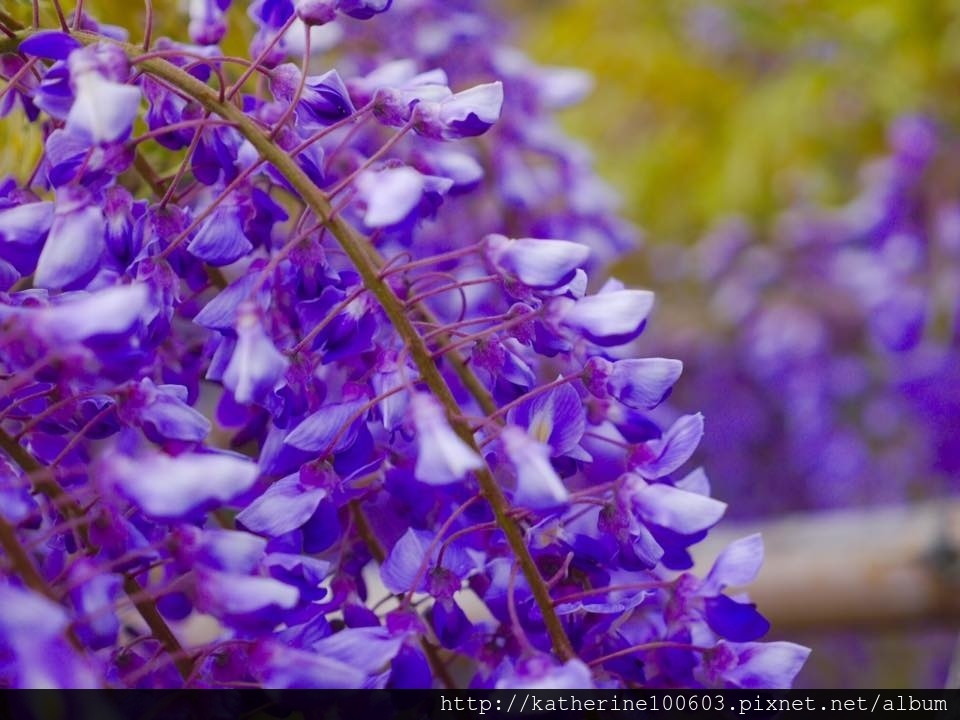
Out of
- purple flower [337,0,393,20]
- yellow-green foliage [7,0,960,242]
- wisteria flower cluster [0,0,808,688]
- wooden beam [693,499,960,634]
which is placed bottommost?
wooden beam [693,499,960,634]

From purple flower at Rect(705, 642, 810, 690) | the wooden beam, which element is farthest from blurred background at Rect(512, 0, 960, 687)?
purple flower at Rect(705, 642, 810, 690)

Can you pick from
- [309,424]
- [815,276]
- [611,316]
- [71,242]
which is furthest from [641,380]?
[815,276]

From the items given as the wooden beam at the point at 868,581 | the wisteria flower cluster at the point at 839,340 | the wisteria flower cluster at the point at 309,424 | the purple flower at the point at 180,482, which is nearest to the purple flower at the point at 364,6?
the wisteria flower cluster at the point at 309,424

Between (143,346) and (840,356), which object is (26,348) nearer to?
(143,346)

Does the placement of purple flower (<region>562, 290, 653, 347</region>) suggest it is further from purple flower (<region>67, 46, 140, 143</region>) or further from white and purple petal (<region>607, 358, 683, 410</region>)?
purple flower (<region>67, 46, 140, 143</region>)

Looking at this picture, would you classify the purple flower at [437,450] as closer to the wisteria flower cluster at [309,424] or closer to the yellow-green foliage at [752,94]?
the wisteria flower cluster at [309,424]

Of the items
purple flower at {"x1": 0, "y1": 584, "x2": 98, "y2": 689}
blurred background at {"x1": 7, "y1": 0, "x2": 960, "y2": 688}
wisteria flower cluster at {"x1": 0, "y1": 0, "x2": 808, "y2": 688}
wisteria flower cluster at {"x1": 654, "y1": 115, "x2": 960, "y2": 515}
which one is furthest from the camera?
wisteria flower cluster at {"x1": 654, "y1": 115, "x2": 960, "y2": 515}
